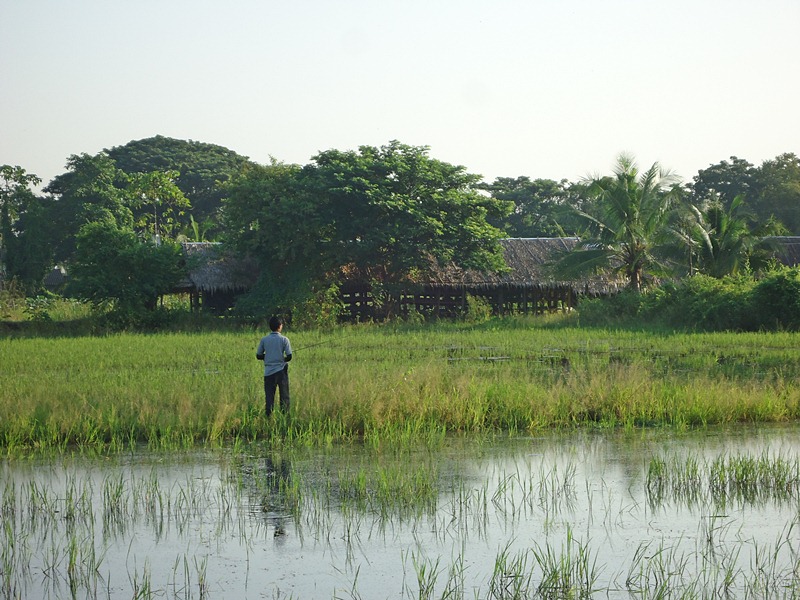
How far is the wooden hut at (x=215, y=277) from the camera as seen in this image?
24.1 m

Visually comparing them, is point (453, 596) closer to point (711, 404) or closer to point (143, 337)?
point (711, 404)

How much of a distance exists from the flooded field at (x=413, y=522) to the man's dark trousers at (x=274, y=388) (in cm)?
85

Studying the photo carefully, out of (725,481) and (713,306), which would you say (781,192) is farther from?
(725,481)

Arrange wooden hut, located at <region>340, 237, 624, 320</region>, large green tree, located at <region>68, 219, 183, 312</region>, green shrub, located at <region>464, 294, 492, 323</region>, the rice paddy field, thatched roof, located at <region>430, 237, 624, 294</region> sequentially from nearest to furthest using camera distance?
the rice paddy field < large green tree, located at <region>68, 219, 183, 312</region> < green shrub, located at <region>464, 294, 492, 323</region> < wooden hut, located at <region>340, 237, 624, 320</region> < thatched roof, located at <region>430, 237, 624, 294</region>

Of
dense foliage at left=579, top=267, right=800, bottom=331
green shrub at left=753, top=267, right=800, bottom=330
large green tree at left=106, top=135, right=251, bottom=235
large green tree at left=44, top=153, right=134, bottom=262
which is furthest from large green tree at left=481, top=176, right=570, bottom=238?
green shrub at left=753, top=267, right=800, bottom=330

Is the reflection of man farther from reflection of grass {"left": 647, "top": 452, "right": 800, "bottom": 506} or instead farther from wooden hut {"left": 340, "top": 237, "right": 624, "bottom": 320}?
wooden hut {"left": 340, "top": 237, "right": 624, "bottom": 320}

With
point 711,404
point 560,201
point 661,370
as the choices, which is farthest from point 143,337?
point 560,201

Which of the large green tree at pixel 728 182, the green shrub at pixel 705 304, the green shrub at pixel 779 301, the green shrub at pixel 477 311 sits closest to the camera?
the green shrub at pixel 779 301

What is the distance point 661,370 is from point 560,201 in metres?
29.8

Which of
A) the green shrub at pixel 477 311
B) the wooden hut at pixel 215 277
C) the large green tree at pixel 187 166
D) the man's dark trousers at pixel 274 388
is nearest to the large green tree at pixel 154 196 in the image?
the large green tree at pixel 187 166

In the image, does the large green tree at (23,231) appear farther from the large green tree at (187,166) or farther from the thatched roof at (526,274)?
the thatched roof at (526,274)

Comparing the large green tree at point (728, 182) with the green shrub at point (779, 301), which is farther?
the large green tree at point (728, 182)

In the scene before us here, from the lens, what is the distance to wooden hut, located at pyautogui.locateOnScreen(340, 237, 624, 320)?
81.3 ft

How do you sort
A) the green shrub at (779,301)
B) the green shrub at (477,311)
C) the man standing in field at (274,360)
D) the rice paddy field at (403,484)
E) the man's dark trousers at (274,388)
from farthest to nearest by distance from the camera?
1. the green shrub at (477,311)
2. the green shrub at (779,301)
3. the man's dark trousers at (274,388)
4. the man standing in field at (274,360)
5. the rice paddy field at (403,484)
